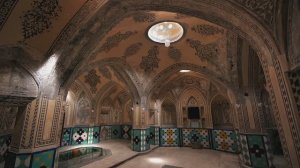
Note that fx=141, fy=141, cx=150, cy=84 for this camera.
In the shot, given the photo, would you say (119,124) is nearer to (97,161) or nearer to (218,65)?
(97,161)

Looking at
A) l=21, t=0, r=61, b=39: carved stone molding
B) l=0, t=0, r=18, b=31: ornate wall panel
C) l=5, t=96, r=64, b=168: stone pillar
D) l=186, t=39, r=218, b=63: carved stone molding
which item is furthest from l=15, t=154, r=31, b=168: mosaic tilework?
l=186, t=39, r=218, b=63: carved stone molding

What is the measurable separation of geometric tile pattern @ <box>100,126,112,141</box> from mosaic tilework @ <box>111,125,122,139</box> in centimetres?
30

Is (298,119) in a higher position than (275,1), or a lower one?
lower

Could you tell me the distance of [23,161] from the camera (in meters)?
3.19

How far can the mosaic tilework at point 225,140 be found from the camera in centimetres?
805

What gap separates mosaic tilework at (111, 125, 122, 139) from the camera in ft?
38.7

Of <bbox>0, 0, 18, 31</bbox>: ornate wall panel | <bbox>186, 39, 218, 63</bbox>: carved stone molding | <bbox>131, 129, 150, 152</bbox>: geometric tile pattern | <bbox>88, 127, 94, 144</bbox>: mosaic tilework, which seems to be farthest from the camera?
<bbox>88, 127, 94, 144</bbox>: mosaic tilework

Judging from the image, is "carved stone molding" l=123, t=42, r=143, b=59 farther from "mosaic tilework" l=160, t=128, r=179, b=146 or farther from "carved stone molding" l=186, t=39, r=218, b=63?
"mosaic tilework" l=160, t=128, r=179, b=146

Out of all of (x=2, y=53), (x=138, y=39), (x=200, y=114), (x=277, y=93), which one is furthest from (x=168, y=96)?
(x=2, y=53)

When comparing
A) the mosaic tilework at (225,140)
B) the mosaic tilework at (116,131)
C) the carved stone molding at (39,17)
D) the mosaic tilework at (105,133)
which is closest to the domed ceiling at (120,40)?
the carved stone molding at (39,17)

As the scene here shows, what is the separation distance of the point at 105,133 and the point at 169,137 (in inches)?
200

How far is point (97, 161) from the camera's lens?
18.7ft

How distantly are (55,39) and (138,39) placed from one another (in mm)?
3218

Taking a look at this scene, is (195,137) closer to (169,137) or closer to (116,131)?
(169,137)
